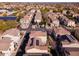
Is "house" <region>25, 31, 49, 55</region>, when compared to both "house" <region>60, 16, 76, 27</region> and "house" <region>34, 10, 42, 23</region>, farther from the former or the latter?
"house" <region>60, 16, 76, 27</region>

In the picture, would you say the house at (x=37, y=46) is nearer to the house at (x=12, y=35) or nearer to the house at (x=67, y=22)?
the house at (x=12, y=35)

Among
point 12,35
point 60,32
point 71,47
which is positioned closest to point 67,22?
point 60,32

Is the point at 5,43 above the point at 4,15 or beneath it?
beneath

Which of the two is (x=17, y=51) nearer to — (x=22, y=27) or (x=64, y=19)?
(x=22, y=27)

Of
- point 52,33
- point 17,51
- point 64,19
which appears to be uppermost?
point 64,19

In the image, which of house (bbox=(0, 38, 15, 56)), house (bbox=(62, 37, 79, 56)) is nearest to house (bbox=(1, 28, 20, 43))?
house (bbox=(0, 38, 15, 56))

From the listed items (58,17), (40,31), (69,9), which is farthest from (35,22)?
(69,9)

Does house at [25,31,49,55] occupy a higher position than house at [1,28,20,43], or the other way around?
house at [1,28,20,43]

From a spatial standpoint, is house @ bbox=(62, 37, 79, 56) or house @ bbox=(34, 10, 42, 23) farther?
house @ bbox=(34, 10, 42, 23)

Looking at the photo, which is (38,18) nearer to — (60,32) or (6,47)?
(60,32)

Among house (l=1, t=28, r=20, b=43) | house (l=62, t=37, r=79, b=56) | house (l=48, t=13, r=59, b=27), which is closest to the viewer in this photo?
house (l=62, t=37, r=79, b=56)

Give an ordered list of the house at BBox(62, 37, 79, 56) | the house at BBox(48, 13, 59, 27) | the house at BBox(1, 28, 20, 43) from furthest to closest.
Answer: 1. the house at BBox(48, 13, 59, 27)
2. the house at BBox(1, 28, 20, 43)
3. the house at BBox(62, 37, 79, 56)
